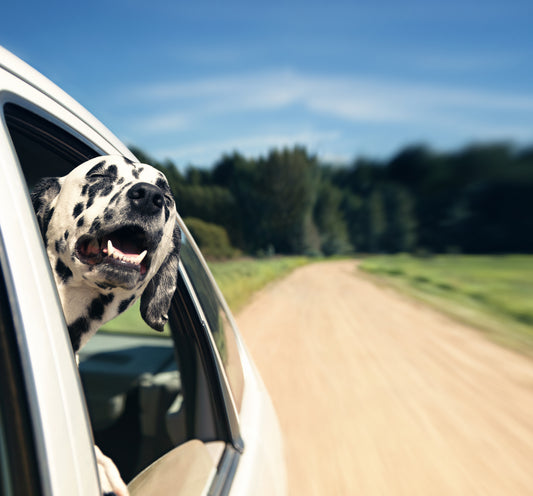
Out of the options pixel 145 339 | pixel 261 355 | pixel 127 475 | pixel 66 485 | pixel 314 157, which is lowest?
pixel 261 355

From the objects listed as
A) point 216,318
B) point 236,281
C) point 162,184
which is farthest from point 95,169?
point 236,281

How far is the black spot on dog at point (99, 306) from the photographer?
0.97 meters

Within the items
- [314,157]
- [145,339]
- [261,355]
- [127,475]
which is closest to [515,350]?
[261,355]

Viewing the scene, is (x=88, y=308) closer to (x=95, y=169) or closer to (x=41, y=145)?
(x=95, y=169)

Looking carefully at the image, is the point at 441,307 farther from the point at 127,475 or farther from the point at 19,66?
the point at 19,66

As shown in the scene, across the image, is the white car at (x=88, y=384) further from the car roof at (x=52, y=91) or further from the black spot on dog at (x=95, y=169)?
the black spot on dog at (x=95, y=169)

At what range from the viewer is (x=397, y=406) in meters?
4.57

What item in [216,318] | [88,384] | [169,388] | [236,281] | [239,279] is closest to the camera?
[216,318]

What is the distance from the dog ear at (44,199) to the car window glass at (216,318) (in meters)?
0.52

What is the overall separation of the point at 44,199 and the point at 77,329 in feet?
0.92

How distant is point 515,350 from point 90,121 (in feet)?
23.8

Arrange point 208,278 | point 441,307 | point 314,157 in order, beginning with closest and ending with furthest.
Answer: point 208,278
point 441,307
point 314,157

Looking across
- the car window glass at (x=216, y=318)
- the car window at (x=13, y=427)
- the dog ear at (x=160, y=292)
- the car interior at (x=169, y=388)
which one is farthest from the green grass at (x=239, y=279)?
the car window at (x=13, y=427)

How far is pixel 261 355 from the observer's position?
255 inches
